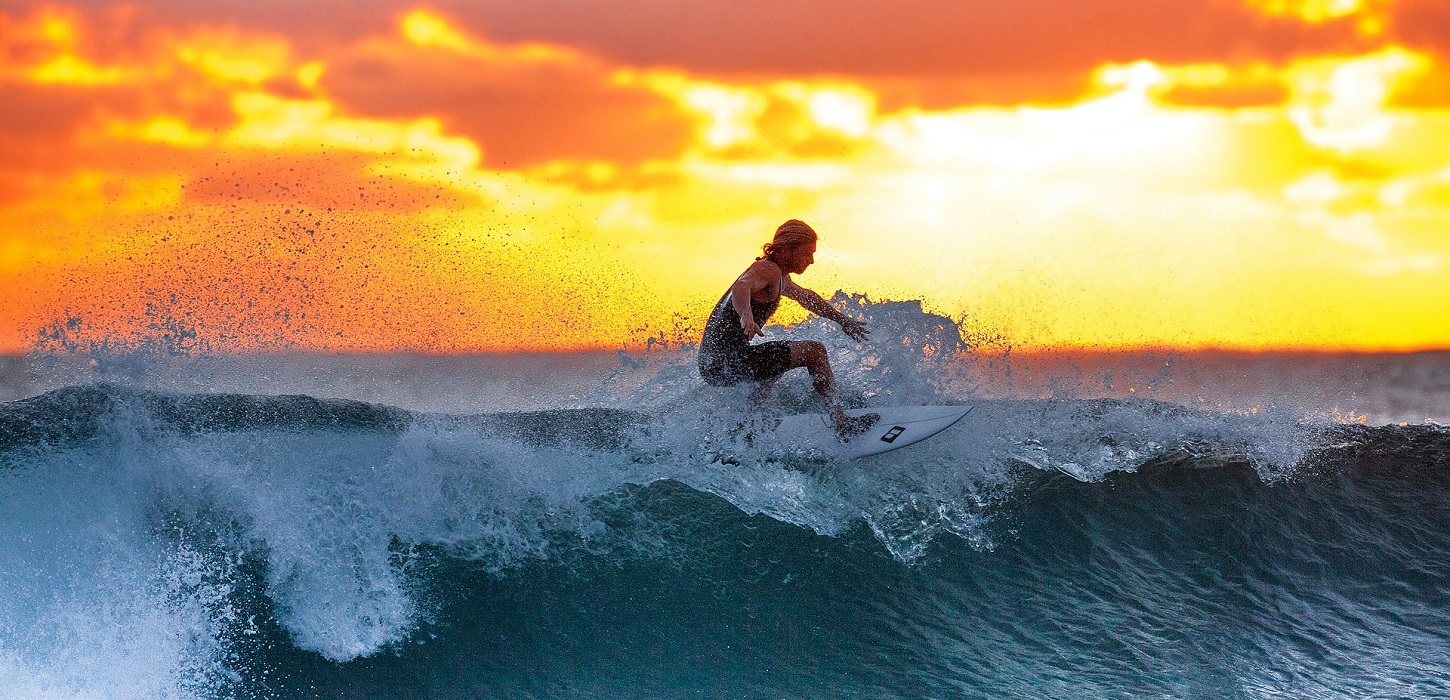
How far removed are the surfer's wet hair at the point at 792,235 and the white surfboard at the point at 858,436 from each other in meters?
1.18

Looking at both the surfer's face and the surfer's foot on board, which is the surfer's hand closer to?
the surfer's face

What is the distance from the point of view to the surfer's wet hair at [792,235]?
212 inches

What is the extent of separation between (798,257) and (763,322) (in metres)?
0.45

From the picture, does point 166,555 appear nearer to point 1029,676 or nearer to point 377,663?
point 377,663

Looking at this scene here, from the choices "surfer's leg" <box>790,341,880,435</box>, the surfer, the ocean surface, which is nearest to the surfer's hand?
the surfer

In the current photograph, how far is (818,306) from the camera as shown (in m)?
5.67

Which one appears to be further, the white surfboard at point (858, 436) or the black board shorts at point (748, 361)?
the white surfboard at point (858, 436)

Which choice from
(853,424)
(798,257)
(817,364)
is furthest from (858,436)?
(798,257)

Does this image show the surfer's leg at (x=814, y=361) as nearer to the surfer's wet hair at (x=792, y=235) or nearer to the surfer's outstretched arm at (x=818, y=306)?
the surfer's outstretched arm at (x=818, y=306)

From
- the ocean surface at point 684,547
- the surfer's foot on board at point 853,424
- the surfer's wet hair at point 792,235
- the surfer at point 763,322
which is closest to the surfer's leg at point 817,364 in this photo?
the surfer at point 763,322

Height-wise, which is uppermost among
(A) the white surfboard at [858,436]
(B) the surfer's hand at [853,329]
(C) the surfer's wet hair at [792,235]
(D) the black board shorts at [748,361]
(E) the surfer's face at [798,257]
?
(C) the surfer's wet hair at [792,235]

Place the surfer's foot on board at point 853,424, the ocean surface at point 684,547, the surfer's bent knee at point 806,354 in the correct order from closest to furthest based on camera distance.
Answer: the ocean surface at point 684,547 → the surfer's bent knee at point 806,354 → the surfer's foot on board at point 853,424

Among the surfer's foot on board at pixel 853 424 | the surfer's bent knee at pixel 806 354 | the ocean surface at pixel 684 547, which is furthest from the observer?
the surfer's foot on board at pixel 853 424

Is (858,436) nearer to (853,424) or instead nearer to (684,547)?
(853,424)
